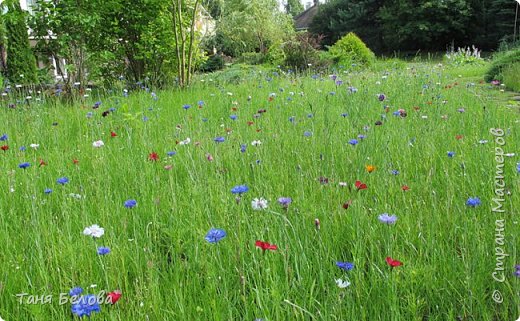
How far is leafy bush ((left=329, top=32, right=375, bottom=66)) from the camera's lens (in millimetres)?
11820

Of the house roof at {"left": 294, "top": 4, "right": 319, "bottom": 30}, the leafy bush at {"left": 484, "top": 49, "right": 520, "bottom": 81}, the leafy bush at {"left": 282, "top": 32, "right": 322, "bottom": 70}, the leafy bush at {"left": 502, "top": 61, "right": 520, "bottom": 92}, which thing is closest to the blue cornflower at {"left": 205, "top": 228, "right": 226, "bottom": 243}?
the leafy bush at {"left": 502, "top": 61, "right": 520, "bottom": 92}

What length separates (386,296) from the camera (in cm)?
128

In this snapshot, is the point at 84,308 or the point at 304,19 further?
the point at 304,19

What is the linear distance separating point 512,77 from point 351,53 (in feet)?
20.5

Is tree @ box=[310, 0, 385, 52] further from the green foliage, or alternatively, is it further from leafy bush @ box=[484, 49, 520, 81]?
leafy bush @ box=[484, 49, 520, 81]

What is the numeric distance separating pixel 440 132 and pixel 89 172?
2239 mm

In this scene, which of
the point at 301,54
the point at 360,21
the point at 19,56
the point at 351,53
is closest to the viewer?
the point at 19,56

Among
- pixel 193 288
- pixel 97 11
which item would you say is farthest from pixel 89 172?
pixel 97 11

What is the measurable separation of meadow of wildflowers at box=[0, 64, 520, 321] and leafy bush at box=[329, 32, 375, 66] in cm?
889

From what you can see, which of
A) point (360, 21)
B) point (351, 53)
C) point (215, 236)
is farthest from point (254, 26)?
point (215, 236)

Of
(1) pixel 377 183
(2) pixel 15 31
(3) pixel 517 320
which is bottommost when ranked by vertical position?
(3) pixel 517 320

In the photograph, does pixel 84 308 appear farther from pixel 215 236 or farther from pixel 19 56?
pixel 19 56

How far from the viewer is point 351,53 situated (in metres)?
12.2

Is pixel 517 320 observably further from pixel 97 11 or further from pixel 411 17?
pixel 411 17
